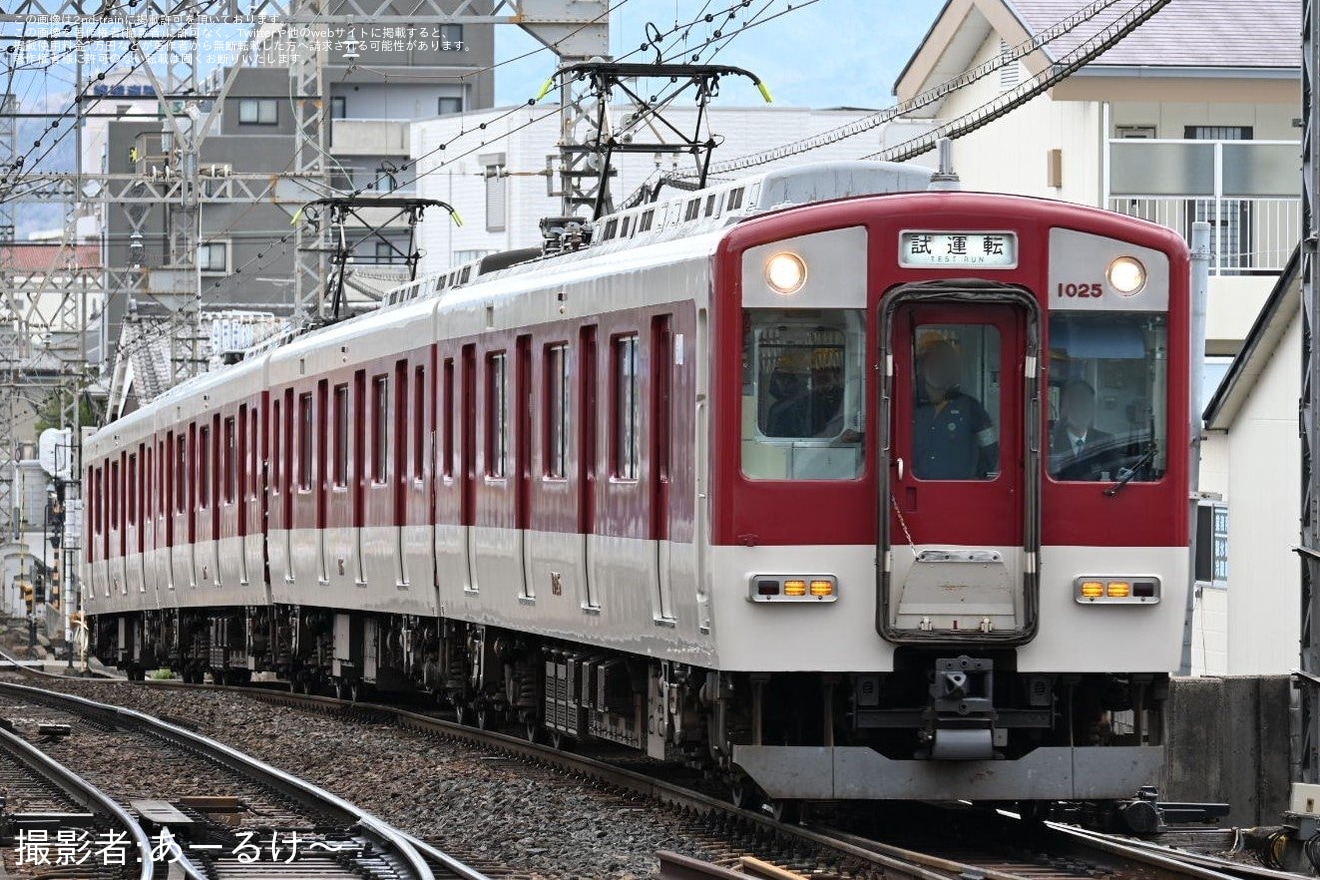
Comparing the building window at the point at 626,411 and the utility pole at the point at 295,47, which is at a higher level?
the utility pole at the point at 295,47

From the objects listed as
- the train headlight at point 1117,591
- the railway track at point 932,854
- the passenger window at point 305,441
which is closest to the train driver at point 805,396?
the train headlight at point 1117,591

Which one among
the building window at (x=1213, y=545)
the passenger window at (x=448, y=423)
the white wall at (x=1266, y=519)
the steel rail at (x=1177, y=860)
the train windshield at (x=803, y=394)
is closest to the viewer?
the steel rail at (x=1177, y=860)

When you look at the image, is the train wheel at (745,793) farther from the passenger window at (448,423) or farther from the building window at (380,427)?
the building window at (380,427)

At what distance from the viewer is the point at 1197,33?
82.9 feet

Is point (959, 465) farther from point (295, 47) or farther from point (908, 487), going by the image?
point (295, 47)

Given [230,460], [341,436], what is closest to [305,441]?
[341,436]

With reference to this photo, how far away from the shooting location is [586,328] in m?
12.4

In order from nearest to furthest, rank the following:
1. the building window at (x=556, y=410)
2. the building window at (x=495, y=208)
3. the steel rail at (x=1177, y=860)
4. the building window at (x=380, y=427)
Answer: the steel rail at (x=1177, y=860) → the building window at (x=556, y=410) → the building window at (x=380, y=427) → the building window at (x=495, y=208)

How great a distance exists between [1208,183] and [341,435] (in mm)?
9562

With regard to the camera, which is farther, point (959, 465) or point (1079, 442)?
point (1079, 442)

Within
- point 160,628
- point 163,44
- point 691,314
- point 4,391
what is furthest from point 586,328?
point 4,391

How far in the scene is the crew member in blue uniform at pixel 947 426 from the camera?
33.0 feet

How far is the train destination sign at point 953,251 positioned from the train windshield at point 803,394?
1.12 ft

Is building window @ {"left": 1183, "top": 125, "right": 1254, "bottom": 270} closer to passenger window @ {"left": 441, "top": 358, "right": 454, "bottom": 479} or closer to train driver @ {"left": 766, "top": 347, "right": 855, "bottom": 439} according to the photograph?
passenger window @ {"left": 441, "top": 358, "right": 454, "bottom": 479}
